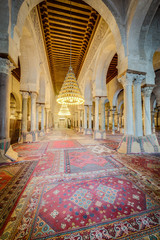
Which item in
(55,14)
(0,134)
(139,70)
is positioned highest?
(55,14)

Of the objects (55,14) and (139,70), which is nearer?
(139,70)

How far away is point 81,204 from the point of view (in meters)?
1.32

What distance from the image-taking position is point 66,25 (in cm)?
544

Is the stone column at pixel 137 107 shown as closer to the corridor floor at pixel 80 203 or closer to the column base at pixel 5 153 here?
the corridor floor at pixel 80 203

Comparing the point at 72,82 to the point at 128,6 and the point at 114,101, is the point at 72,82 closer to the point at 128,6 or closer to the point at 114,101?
the point at 128,6

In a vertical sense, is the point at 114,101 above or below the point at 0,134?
above

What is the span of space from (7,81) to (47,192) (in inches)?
120

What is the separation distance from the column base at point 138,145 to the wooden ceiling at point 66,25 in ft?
20.1

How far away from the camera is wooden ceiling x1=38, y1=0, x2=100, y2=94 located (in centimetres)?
460

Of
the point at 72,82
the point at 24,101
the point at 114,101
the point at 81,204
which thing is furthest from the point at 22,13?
the point at 114,101

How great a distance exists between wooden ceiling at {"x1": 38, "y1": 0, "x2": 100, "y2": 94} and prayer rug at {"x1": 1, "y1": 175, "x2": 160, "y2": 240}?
6885 millimetres

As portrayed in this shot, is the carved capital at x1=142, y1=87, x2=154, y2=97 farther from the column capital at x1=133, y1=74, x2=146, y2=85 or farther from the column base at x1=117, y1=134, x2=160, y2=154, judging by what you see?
the column base at x1=117, y1=134, x2=160, y2=154

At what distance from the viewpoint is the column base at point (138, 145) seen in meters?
3.44

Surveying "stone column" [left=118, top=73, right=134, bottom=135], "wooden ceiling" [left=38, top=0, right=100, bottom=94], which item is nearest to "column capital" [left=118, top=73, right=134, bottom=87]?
"stone column" [left=118, top=73, right=134, bottom=135]
